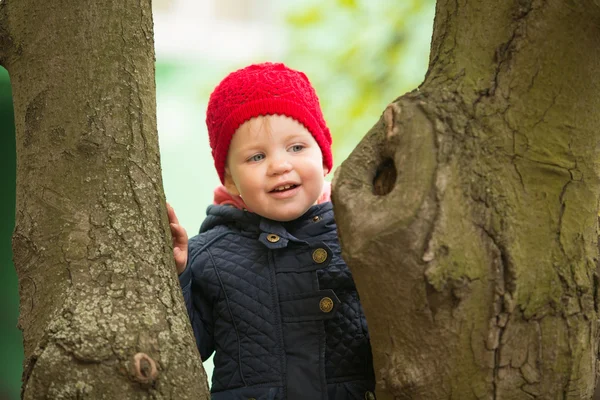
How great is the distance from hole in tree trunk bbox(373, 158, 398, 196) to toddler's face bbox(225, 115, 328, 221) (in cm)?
48

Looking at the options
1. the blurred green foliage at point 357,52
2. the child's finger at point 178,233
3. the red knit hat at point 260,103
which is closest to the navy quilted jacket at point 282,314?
the child's finger at point 178,233

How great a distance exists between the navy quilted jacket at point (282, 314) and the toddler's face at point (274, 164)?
0.24 ft

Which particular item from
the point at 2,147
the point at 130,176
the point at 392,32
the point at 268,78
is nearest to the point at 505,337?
the point at 130,176

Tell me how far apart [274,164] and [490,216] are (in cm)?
69

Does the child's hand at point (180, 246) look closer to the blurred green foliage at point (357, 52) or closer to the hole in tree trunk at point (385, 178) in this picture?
the hole in tree trunk at point (385, 178)

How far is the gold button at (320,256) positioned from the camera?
6.09 ft

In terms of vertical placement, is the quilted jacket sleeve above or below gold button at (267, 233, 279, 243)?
below

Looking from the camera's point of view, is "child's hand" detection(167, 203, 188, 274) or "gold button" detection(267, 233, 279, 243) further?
"gold button" detection(267, 233, 279, 243)

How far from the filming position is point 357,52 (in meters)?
4.39

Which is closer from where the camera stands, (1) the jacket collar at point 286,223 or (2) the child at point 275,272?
(2) the child at point 275,272

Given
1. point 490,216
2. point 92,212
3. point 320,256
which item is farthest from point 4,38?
point 490,216

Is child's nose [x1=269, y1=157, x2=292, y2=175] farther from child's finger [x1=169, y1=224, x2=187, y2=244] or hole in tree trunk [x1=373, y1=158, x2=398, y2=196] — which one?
hole in tree trunk [x1=373, y1=158, x2=398, y2=196]

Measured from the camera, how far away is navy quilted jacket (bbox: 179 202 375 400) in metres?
1.81

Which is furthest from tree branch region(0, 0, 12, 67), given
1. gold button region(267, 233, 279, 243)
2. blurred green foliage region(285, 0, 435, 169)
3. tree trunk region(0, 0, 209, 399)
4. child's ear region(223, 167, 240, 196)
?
blurred green foliage region(285, 0, 435, 169)
